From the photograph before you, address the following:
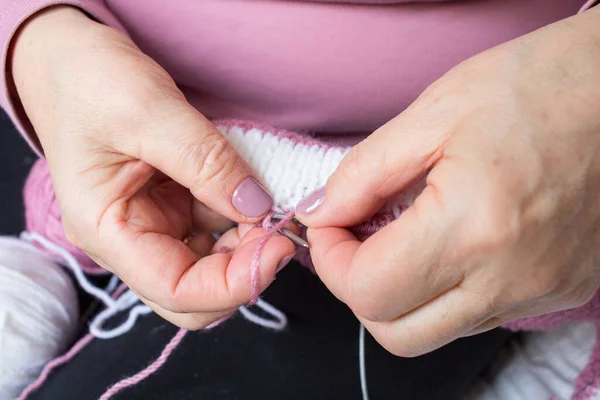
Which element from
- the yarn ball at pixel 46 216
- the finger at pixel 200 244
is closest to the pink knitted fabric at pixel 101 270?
the yarn ball at pixel 46 216

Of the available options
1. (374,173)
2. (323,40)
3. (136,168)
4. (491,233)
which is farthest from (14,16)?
(491,233)

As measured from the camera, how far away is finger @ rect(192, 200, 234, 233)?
0.63 m

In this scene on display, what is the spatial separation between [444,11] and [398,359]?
0.40 meters

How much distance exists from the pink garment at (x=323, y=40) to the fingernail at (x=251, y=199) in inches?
6.9

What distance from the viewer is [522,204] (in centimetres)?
40

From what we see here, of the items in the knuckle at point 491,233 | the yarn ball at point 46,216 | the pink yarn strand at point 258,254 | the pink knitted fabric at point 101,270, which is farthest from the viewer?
the yarn ball at point 46,216

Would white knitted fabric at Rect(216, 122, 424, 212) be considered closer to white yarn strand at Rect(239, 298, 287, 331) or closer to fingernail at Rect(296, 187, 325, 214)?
fingernail at Rect(296, 187, 325, 214)

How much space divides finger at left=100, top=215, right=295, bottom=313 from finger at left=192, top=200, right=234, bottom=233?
0.29 feet

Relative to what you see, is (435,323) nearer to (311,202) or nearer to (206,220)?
(311,202)

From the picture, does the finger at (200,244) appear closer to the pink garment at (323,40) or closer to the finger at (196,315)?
the finger at (196,315)

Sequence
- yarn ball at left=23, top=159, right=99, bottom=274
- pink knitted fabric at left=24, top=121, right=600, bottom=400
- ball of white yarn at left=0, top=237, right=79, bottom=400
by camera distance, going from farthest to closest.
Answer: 1. yarn ball at left=23, top=159, right=99, bottom=274
2. ball of white yarn at left=0, top=237, right=79, bottom=400
3. pink knitted fabric at left=24, top=121, right=600, bottom=400

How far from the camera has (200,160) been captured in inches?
20.1

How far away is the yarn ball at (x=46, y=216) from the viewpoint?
0.83m

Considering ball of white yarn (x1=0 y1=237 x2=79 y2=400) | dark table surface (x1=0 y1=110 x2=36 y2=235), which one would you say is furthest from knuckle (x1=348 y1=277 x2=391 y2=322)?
dark table surface (x1=0 y1=110 x2=36 y2=235)
